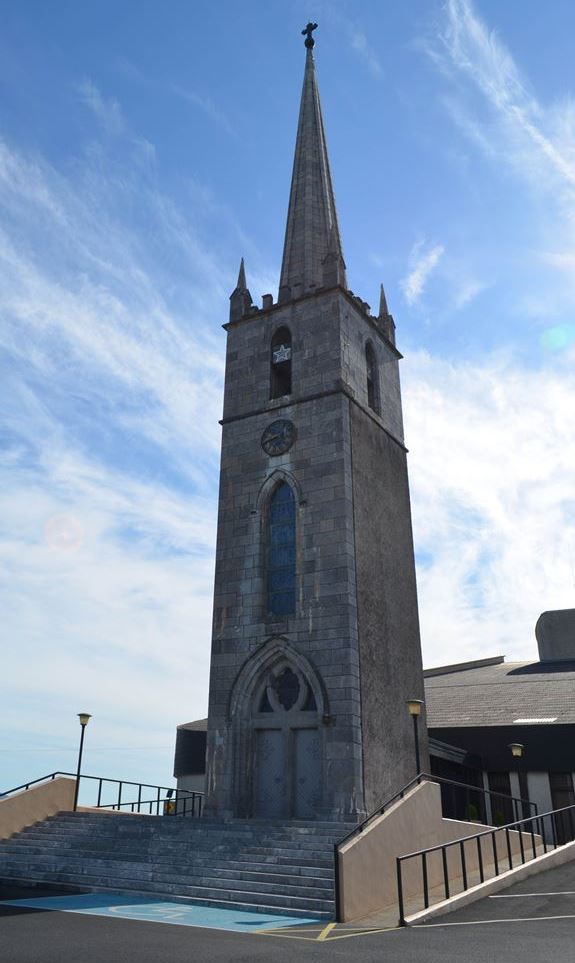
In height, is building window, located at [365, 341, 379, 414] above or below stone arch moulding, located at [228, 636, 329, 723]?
above

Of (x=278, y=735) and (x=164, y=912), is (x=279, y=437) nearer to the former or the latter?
(x=278, y=735)

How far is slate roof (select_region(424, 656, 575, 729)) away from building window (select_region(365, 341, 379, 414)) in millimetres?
13138

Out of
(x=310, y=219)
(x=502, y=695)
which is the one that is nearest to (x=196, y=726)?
(x=502, y=695)

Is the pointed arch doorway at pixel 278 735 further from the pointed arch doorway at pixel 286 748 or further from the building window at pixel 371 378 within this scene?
the building window at pixel 371 378

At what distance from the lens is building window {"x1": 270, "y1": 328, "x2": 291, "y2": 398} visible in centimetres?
2717

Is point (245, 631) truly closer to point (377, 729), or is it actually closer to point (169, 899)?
point (377, 729)

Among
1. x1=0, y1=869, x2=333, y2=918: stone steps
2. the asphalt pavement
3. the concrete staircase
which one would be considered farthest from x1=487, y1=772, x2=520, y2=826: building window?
x1=0, y1=869, x2=333, y2=918: stone steps

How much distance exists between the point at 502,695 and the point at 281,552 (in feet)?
55.6

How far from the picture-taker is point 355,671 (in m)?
21.2

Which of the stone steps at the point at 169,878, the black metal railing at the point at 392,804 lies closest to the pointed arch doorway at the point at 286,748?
the black metal railing at the point at 392,804

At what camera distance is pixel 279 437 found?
83.5ft

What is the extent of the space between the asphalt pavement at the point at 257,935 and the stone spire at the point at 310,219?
1979 cm

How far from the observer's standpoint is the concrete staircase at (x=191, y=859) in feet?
47.4

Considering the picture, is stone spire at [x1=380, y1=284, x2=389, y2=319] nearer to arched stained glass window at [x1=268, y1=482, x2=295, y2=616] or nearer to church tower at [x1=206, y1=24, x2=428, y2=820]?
church tower at [x1=206, y1=24, x2=428, y2=820]
